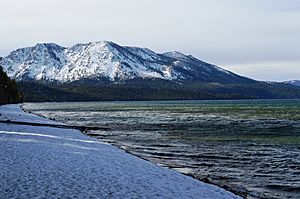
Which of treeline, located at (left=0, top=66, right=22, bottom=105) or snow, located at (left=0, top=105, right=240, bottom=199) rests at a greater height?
treeline, located at (left=0, top=66, right=22, bottom=105)

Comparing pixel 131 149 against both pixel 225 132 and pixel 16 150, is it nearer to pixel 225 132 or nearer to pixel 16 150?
pixel 16 150

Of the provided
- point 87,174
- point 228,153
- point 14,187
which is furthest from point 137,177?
point 228,153

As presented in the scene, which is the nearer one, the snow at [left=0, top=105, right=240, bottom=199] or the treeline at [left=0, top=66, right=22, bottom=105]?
the snow at [left=0, top=105, right=240, bottom=199]

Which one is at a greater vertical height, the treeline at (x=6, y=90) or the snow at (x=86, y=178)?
the treeline at (x=6, y=90)

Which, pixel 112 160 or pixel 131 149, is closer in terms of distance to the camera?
pixel 112 160

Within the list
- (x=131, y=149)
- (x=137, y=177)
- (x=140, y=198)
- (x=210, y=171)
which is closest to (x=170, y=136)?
(x=131, y=149)

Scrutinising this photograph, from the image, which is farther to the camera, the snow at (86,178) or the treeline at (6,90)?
the treeline at (6,90)

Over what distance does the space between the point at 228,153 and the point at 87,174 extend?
17743 millimetres

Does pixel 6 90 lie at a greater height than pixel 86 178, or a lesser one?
greater

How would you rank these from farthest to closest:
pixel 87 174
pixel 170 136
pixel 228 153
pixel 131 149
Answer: pixel 170 136 < pixel 131 149 < pixel 228 153 < pixel 87 174

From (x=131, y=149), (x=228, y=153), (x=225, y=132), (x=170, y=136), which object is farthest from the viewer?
(x=225, y=132)

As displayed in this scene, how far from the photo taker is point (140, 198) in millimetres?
17328

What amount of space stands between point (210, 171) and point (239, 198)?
29.7ft

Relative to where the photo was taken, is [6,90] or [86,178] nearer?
[86,178]
